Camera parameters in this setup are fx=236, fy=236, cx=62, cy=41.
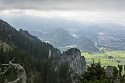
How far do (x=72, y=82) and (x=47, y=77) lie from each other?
1902 centimetres

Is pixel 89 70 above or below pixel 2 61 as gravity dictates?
below

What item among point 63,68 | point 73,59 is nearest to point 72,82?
point 63,68

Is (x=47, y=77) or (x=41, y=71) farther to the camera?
(x=41, y=71)

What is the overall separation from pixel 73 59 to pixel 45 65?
228 feet

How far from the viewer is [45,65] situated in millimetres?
130875

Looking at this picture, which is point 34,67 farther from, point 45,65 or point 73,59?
point 73,59

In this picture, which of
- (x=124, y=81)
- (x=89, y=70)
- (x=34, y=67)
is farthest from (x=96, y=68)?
(x=34, y=67)

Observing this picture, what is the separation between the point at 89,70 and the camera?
27.6 meters

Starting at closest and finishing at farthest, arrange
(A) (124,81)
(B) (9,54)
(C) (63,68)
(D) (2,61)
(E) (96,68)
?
(A) (124,81) → (E) (96,68) → (D) (2,61) → (B) (9,54) → (C) (63,68)

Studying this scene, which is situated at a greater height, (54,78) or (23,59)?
(23,59)

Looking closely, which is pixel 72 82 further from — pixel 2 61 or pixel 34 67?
pixel 2 61

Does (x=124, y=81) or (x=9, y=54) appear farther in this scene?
(x=9, y=54)

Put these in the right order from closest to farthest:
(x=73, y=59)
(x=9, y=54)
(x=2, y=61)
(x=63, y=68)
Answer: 1. (x=2, y=61)
2. (x=9, y=54)
3. (x=63, y=68)
4. (x=73, y=59)

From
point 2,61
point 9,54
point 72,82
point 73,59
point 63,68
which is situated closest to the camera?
point 2,61
